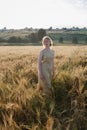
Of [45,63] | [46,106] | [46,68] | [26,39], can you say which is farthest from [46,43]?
[26,39]

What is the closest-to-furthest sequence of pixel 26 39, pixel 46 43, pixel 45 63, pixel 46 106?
1. pixel 46 106
2. pixel 46 43
3. pixel 45 63
4. pixel 26 39

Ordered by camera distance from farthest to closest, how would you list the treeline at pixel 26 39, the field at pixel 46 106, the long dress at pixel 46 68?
1. the treeline at pixel 26 39
2. the long dress at pixel 46 68
3. the field at pixel 46 106

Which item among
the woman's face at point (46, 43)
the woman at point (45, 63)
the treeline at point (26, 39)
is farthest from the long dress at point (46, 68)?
the treeline at point (26, 39)

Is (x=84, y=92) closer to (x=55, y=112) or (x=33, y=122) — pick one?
(x=55, y=112)

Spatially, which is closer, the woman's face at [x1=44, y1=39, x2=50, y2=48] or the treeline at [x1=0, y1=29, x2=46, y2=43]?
the woman's face at [x1=44, y1=39, x2=50, y2=48]

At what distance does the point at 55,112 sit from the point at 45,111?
0.39 m

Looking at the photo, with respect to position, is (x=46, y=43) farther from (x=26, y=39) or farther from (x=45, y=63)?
(x=26, y=39)

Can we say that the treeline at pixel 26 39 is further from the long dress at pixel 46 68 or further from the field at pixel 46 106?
the field at pixel 46 106

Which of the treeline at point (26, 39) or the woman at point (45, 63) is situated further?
the treeline at point (26, 39)

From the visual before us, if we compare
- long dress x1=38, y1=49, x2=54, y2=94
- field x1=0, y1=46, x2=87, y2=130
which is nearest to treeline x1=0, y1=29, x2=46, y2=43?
long dress x1=38, y1=49, x2=54, y2=94

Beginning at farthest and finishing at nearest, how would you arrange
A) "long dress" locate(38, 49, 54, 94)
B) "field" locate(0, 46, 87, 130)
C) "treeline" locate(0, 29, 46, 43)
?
"treeline" locate(0, 29, 46, 43), "long dress" locate(38, 49, 54, 94), "field" locate(0, 46, 87, 130)

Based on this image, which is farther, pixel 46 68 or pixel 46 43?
pixel 46 68

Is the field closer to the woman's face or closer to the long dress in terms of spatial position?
the long dress

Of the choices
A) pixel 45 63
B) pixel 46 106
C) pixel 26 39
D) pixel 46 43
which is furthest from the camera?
pixel 26 39
